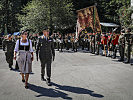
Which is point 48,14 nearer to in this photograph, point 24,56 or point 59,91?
point 24,56

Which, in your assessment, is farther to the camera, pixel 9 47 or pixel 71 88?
pixel 9 47

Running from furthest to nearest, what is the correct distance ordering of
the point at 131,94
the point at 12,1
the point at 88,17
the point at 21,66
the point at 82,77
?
the point at 12,1 → the point at 88,17 → the point at 82,77 → the point at 21,66 → the point at 131,94

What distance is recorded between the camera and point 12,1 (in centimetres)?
4169

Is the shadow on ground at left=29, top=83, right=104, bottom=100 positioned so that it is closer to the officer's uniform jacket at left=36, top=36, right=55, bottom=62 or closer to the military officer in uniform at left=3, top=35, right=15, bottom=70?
the officer's uniform jacket at left=36, top=36, right=55, bottom=62

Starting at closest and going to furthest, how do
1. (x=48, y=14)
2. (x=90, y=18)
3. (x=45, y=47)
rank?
(x=45, y=47)
(x=90, y=18)
(x=48, y=14)

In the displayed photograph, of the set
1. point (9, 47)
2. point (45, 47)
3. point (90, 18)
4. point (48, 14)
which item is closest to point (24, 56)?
point (45, 47)

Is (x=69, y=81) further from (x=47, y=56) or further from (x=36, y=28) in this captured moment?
(x=36, y=28)

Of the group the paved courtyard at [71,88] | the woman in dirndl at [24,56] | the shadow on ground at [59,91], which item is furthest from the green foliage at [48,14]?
the shadow on ground at [59,91]

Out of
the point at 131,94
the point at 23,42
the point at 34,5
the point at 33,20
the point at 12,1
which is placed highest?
the point at 12,1

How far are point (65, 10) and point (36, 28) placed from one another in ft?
16.4

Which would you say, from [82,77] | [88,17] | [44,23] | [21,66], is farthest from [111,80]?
[44,23]

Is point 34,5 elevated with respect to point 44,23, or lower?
elevated

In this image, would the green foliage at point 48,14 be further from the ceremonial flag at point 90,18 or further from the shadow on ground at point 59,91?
the shadow on ground at point 59,91

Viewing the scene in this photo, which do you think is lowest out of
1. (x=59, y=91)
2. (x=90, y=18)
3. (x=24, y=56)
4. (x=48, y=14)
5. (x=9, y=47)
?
(x=59, y=91)
